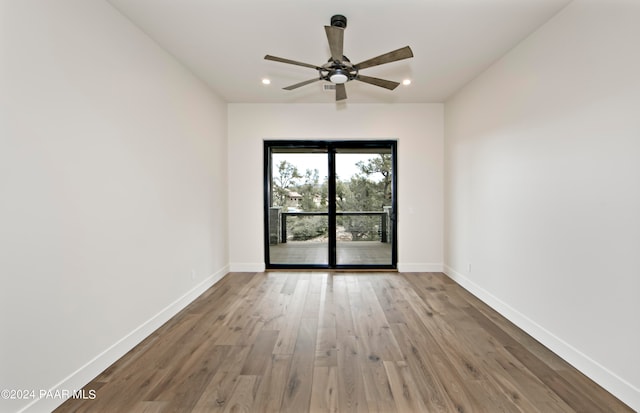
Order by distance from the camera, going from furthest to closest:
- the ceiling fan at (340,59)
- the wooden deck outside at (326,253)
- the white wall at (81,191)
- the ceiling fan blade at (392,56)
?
1. the wooden deck outside at (326,253)
2. the ceiling fan blade at (392,56)
3. the ceiling fan at (340,59)
4. the white wall at (81,191)

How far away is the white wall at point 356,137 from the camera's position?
4.64 metres

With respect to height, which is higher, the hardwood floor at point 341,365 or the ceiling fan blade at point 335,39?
the ceiling fan blade at point 335,39

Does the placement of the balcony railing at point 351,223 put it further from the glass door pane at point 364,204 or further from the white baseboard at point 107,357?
the white baseboard at point 107,357

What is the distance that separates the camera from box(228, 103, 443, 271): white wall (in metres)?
4.64

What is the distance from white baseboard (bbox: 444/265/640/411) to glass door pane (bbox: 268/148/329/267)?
8.66 feet

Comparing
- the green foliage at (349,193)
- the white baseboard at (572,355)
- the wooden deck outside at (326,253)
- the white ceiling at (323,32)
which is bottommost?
the white baseboard at (572,355)

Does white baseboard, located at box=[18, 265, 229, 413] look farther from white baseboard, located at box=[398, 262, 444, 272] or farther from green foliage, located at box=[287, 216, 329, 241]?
white baseboard, located at box=[398, 262, 444, 272]

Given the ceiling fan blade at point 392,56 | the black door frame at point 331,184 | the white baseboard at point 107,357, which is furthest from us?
the black door frame at point 331,184

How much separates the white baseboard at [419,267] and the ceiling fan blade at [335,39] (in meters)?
3.51

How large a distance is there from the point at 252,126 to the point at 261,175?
2.73ft

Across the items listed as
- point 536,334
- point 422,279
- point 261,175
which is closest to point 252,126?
point 261,175

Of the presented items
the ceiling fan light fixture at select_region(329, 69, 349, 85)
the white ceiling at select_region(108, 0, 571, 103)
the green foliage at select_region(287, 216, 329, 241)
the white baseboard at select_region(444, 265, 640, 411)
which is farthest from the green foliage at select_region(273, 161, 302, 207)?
the white baseboard at select_region(444, 265, 640, 411)

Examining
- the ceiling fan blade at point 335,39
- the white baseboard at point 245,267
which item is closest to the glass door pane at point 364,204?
the white baseboard at point 245,267

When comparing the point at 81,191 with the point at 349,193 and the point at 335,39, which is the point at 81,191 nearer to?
the point at 335,39
